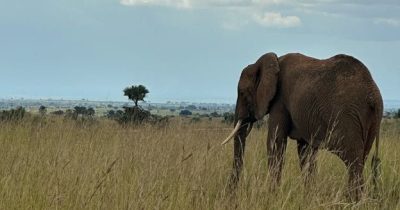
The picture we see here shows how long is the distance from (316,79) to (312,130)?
554 millimetres

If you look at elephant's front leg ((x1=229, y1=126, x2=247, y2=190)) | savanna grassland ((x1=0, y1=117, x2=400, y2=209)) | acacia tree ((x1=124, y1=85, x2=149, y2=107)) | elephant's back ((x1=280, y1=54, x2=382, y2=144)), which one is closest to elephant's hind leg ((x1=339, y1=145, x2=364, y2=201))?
savanna grassland ((x1=0, y1=117, x2=400, y2=209))

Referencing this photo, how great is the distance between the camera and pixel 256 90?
8.17 meters

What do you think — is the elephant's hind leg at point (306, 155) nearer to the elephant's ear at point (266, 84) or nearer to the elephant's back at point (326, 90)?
the elephant's back at point (326, 90)

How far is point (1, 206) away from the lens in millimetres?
4855

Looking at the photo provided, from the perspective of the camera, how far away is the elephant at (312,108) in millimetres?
6301

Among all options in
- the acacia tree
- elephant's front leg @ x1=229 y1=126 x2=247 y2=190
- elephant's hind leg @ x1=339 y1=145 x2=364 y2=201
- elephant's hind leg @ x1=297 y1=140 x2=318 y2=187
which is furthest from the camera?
the acacia tree

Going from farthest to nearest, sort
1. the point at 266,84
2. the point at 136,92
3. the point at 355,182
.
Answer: the point at 136,92
the point at 266,84
the point at 355,182

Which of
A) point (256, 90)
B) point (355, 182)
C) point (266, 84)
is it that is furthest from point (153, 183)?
point (256, 90)

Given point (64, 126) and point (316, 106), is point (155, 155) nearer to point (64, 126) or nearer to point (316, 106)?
point (316, 106)

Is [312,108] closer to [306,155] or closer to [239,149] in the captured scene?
[306,155]

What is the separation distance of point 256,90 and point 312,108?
52.6 inches

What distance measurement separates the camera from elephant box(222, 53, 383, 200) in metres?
6.30

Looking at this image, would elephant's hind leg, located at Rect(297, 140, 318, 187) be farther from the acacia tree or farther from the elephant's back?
the acacia tree

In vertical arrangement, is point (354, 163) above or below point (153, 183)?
above
